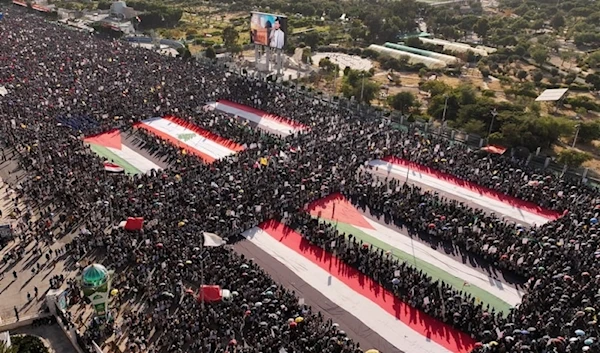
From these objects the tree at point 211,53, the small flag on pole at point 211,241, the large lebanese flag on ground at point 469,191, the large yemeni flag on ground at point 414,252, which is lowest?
the tree at point 211,53

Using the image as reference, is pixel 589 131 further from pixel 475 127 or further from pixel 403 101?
pixel 403 101

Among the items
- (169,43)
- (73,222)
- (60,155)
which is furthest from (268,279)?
(169,43)

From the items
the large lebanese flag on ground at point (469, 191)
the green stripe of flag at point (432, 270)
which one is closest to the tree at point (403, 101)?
the large lebanese flag on ground at point (469, 191)

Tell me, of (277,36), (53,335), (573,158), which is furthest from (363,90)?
(53,335)

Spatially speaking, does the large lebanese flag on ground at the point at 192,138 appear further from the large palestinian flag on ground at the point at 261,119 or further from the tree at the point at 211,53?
the tree at the point at 211,53

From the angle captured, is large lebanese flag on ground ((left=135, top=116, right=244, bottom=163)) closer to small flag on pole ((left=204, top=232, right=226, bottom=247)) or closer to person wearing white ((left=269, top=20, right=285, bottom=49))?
small flag on pole ((left=204, top=232, right=226, bottom=247))

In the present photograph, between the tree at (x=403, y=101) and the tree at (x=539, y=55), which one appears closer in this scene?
the tree at (x=403, y=101)

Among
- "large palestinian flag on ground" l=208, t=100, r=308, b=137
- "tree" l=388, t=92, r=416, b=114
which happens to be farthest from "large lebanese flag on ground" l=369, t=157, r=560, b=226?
"tree" l=388, t=92, r=416, b=114
